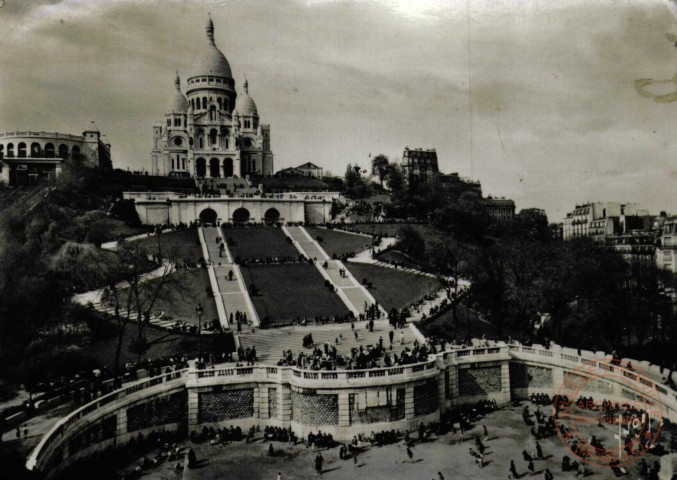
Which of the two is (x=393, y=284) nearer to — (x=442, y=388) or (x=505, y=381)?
(x=505, y=381)

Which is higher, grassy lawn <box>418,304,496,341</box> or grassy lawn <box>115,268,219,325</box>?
grassy lawn <box>115,268,219,325</box>

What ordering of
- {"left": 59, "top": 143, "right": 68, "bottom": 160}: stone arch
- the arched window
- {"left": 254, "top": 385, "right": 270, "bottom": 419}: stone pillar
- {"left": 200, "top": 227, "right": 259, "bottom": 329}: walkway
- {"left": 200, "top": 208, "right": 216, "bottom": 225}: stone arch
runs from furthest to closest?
{"left": 59, "top": 143, "right": 68, "bottom": 160}: stone arch → {"left": 200, "top": 208, "right": 216, "bottom": 225}: stone arch → the arched window → {"left": 200, "top": 227, "right": 259, "bottom": 329}: walkway → {"left": 254, "top": 385, "right": 270, "bottom": 419}: stone pillar

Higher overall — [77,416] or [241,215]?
[241,215]

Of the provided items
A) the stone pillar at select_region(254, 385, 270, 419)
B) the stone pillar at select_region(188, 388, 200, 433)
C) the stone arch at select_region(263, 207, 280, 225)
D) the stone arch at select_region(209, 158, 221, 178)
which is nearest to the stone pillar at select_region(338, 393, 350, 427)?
the stone pillar at select_region(254, 385, 270, 419)

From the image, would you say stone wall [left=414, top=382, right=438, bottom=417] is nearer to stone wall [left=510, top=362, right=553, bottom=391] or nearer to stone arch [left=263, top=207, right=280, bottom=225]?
stone wall [left=510, top=362, right=553, bottom=391]

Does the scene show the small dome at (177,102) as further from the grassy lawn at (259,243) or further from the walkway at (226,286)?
the walkway at (226,286)

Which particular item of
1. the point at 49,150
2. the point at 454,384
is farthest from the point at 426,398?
the point at 49,150
